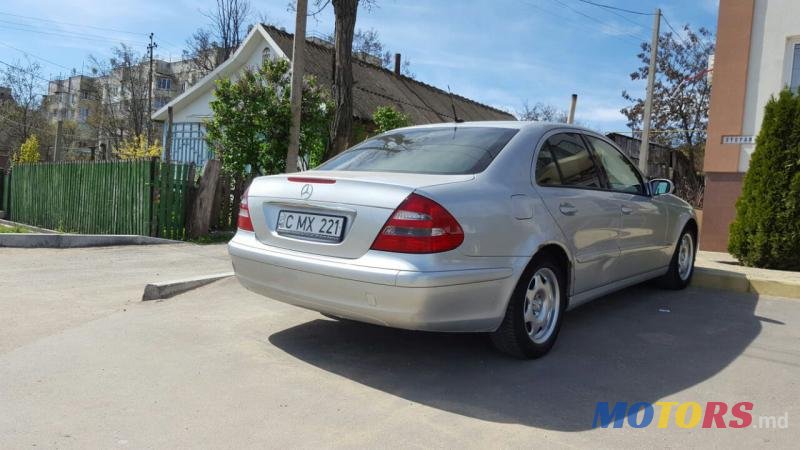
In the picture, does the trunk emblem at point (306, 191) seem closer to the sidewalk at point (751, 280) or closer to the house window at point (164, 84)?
the sidewalk at point (751, 280)

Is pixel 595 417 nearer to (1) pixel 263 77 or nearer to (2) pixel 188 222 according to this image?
(2) pixel 188 222

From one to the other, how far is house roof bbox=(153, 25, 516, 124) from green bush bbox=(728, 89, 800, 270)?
12.3 metres

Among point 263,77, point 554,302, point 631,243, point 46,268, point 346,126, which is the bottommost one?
point 46,268

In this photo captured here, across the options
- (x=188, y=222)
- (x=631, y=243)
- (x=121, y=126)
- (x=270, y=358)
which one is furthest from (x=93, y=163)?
(x=121, y=126)

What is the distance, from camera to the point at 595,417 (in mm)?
3035

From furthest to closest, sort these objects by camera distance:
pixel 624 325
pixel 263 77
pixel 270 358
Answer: pixel 263 77
pixel 624 325
pixel 270 358

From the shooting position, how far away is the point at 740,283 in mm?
6188

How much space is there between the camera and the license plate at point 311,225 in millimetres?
3422

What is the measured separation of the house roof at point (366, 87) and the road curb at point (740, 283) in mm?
13025

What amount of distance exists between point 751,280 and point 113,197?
397 inches

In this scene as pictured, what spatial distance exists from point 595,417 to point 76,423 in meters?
2.49

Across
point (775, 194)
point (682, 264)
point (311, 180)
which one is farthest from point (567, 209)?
point (775, 194)

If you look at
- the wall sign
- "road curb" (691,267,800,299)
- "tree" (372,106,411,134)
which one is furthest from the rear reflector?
"tree" (372,106,411,134)

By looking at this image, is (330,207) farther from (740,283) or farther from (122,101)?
(122,101)
